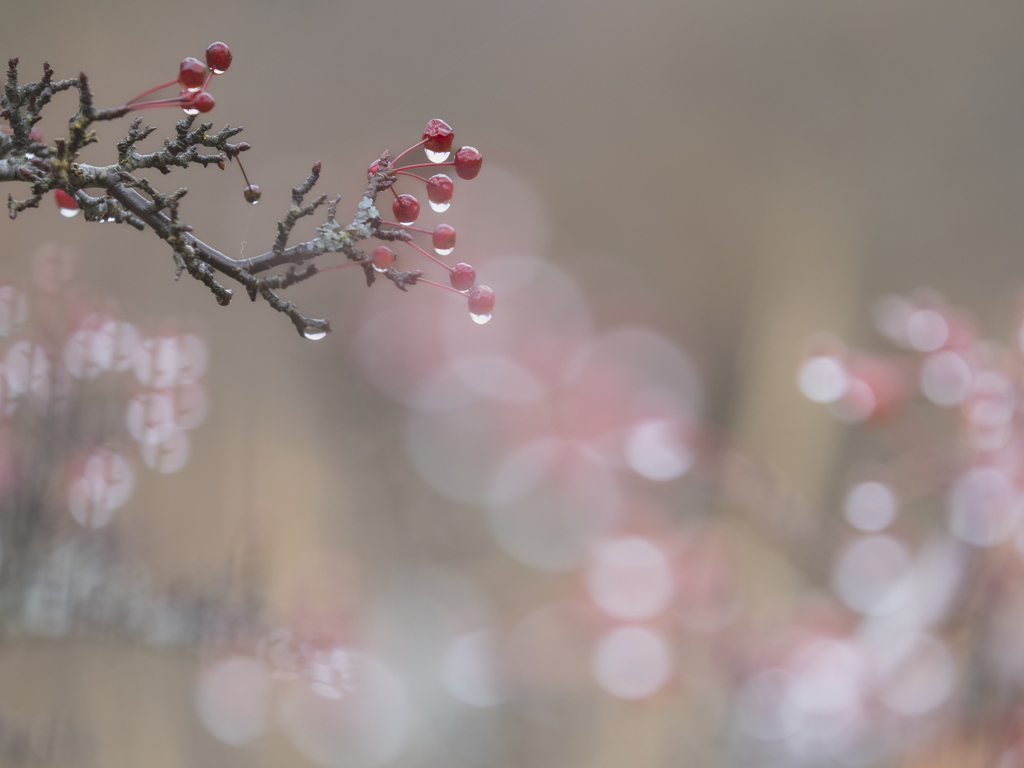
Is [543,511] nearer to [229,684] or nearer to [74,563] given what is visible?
[229,684]

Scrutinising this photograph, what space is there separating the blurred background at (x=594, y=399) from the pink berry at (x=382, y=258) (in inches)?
13.6

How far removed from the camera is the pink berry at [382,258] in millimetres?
140

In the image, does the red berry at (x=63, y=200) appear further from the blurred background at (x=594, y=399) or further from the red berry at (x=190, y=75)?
the blurred background at (x=594, y=399)

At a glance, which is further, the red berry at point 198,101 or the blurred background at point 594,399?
the blurred background at point 594,399

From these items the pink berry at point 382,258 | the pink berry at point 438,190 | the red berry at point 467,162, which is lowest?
the pink berry at point 382,258

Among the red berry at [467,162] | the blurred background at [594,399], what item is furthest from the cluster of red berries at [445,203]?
the blurred background at [594,399]

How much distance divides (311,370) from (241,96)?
29cm

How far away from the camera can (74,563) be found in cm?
35

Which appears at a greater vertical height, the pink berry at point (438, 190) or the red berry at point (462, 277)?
the pink berry at point (438, 190)

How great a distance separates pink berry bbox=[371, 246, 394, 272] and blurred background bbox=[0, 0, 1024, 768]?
0.34 m

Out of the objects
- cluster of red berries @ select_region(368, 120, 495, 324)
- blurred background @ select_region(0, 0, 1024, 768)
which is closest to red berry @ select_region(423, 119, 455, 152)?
cluster of red berries @ select_region(368, 120, 495, 324)

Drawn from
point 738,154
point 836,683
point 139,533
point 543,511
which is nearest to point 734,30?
point 738,154

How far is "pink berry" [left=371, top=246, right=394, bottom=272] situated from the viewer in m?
0.14

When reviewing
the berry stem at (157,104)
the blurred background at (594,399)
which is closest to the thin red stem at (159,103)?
the berry stem at (157,104)
